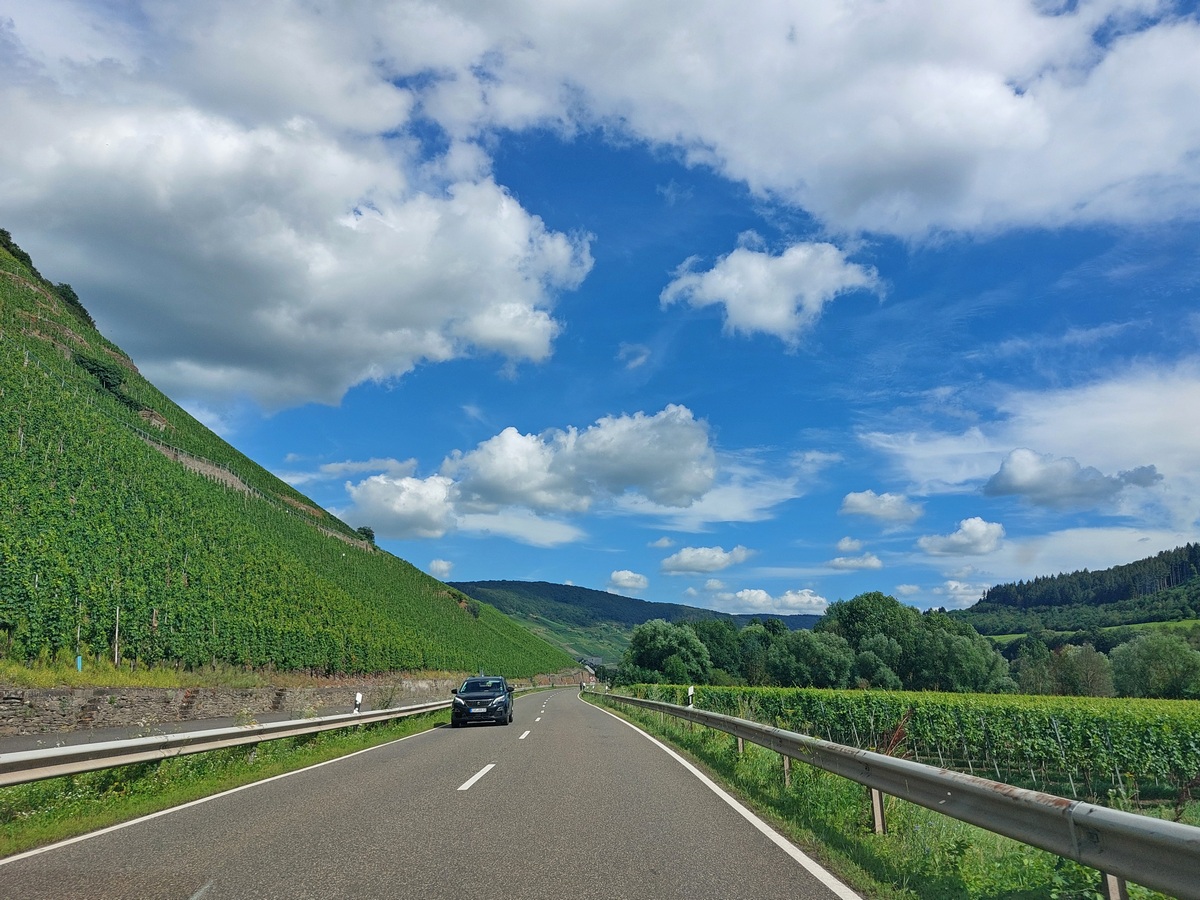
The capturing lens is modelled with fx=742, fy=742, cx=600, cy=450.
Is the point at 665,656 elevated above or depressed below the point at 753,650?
below

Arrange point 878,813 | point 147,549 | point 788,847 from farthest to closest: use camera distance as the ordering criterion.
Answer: point 147,549 → point 878,813 → point 788,847

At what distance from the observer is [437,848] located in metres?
6.60

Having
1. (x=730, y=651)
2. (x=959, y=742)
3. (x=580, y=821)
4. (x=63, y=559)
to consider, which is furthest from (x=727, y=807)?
(x=730, y=651)

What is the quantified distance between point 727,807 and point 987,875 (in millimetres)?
3957

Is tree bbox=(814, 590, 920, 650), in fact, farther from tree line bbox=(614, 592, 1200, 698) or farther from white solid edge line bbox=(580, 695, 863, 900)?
white solid edge line bbox=(580, 695, 863, 900)

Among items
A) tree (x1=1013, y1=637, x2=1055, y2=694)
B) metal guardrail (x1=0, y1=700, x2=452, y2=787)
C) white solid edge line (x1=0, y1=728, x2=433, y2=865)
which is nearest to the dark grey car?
metal guardrail (x1=0, y1=700, x2=452, y2=787)

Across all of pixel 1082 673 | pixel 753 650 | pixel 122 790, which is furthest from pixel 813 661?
pixel 122 790

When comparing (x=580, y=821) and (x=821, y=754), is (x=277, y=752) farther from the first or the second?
(x=821, y=754)

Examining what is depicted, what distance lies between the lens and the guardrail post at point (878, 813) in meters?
7.22

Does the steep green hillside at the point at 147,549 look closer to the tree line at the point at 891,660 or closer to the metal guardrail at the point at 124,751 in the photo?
the metal guardrail at the point at 124,751

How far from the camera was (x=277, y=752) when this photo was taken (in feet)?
49.2

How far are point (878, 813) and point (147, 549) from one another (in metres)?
43.4

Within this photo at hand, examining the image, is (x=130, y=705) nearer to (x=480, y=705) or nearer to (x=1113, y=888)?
(x=480, y=705)

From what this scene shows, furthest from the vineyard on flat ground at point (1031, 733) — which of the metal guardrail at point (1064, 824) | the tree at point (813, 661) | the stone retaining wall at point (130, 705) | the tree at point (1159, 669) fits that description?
the tree at point (813, 661)
